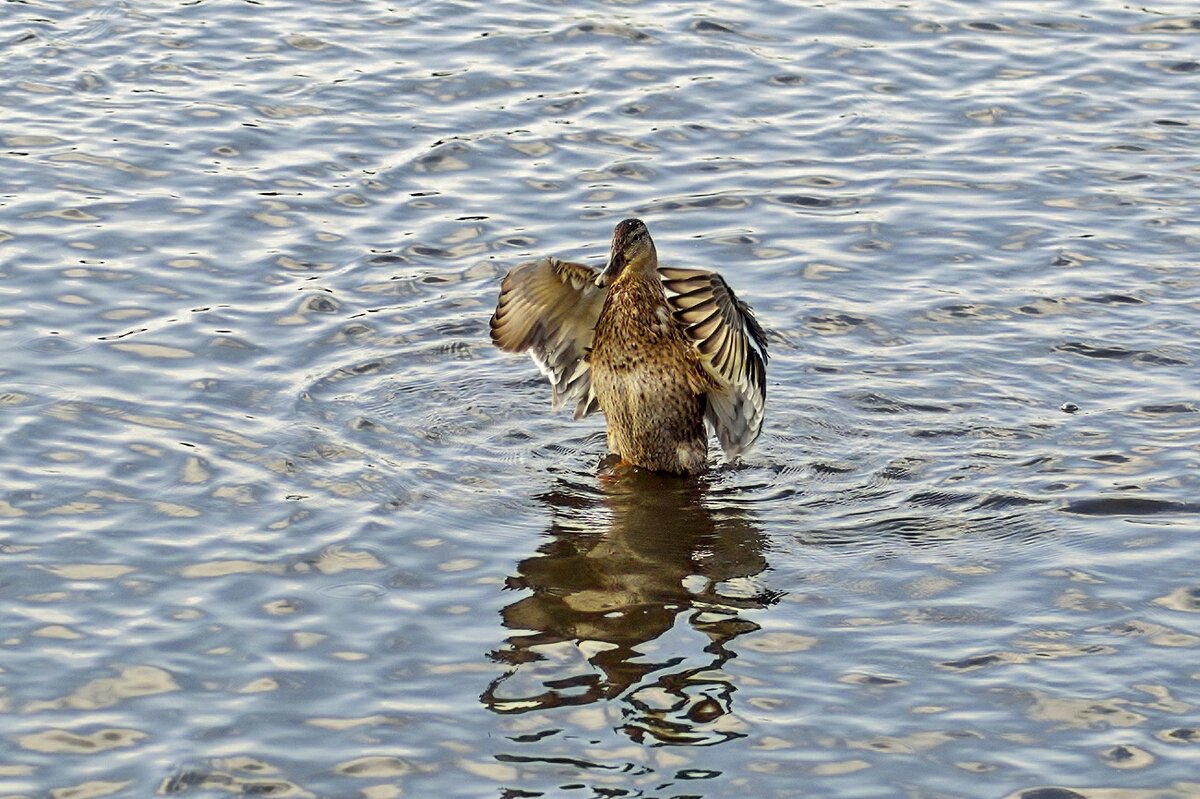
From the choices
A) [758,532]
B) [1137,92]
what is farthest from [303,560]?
[1137,92]

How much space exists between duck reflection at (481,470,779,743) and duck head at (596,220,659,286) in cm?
93

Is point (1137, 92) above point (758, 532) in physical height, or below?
above

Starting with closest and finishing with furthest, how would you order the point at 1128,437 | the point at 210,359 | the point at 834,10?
the point at 1128,437 → the point at 210,359 → the point at 834,10

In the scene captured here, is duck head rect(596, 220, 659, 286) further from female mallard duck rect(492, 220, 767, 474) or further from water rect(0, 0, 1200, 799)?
water rect(0, 0, 1200, 799)

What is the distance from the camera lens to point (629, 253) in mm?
8773

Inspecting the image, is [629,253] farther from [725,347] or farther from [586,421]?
[586,421]

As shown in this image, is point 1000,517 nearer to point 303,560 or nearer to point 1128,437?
point 1128,437

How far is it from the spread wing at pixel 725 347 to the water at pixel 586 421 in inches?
7.9

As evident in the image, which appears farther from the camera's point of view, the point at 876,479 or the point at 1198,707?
the point at 876,479

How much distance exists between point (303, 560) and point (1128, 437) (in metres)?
3.72

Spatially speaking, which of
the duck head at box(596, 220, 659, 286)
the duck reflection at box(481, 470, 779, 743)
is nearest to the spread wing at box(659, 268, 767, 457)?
the duck head at box(596, 220, 659, 286)

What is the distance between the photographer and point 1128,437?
8516 mm

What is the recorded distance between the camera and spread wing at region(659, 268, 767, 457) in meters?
8.33

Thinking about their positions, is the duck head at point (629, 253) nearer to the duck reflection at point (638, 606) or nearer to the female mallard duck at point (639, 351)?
the female mallard duck at point (639, 351)
